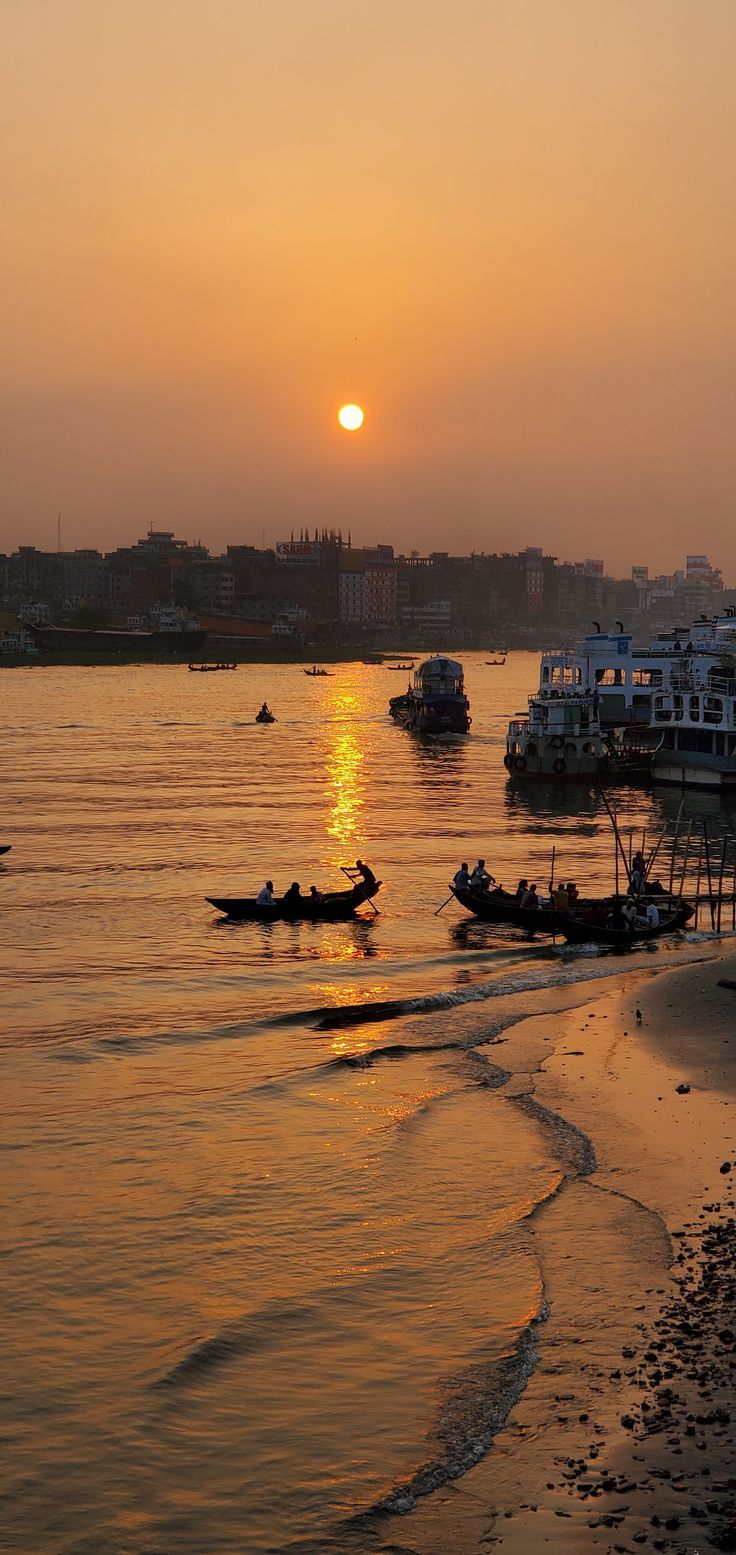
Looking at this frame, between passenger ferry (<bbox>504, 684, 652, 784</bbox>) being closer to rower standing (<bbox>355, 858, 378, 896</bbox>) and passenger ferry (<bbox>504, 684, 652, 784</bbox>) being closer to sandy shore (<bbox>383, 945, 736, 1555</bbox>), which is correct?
rower standing (<bbox>355, 858, 378, 896</bbox>)

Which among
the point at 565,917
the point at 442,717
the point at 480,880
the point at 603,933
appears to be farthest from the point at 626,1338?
the point at 442,717

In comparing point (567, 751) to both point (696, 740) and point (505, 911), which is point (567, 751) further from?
point (505, 911)

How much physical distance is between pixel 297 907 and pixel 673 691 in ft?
153

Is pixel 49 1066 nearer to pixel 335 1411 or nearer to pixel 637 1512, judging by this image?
pixel 335 1411

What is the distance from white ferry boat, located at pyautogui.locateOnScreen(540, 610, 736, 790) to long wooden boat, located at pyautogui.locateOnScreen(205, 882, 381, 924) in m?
42.3

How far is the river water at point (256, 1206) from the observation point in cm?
1391

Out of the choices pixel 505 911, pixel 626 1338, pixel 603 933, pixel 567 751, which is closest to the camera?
pixel 626 1338

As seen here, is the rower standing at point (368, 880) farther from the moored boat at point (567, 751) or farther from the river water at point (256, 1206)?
the moored boat at point (567, 751)

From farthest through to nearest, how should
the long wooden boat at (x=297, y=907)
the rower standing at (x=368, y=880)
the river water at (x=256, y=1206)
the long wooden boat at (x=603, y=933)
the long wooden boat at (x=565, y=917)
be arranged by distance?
the rower standing at (x=368, y=880), the long wooden boat at (x=297, y=907), the long wooden boat at (x=565, y=917), the long wooden boat at (x=603, y=933), the river water at (x=256, y=1206)

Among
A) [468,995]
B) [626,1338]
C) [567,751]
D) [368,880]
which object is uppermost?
[567,751]

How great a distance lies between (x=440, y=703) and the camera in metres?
117

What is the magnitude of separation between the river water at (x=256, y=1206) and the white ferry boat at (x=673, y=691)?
35.7 metres

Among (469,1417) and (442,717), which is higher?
(442,717)

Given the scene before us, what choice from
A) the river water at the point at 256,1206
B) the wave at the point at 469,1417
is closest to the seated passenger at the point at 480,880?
the river water at the point at 256,1206
